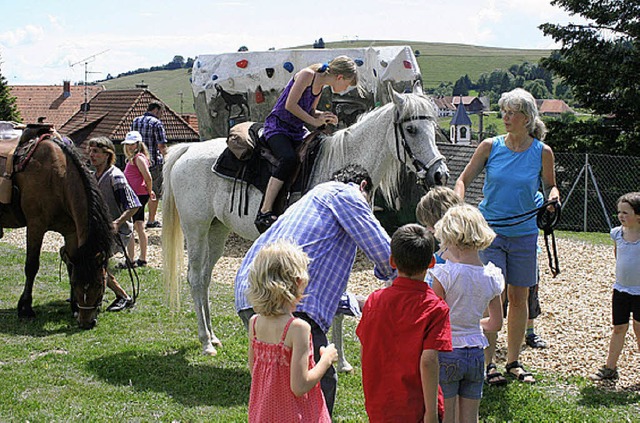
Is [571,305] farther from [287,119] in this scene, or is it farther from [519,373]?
[287,119]

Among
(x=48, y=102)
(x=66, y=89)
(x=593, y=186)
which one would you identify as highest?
(x=593, y=186)

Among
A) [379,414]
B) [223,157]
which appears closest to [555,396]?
[379,414]

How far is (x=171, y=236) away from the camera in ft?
22.5

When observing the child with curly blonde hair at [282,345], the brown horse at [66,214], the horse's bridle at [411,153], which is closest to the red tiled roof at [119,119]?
the brown horse at [66,214]

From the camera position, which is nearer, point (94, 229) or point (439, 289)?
point (439, 289)

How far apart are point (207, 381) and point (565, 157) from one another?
1339 cm

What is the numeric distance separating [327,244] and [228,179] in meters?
2.92

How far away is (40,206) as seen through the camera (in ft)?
24.2

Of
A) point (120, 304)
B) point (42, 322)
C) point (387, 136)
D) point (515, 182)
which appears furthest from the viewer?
point (120, 304)

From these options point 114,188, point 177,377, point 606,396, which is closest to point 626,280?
point 606,396

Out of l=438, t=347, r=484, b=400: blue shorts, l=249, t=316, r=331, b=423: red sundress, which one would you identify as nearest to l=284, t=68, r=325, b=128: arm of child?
l=438, t=347, r=484, b=400: blue shorts

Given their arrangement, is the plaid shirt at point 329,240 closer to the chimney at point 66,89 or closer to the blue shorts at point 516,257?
the blue shorts at point 516,257

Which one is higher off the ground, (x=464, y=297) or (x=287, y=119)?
(x=287, y=119)

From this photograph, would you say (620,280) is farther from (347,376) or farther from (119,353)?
(119,353)
